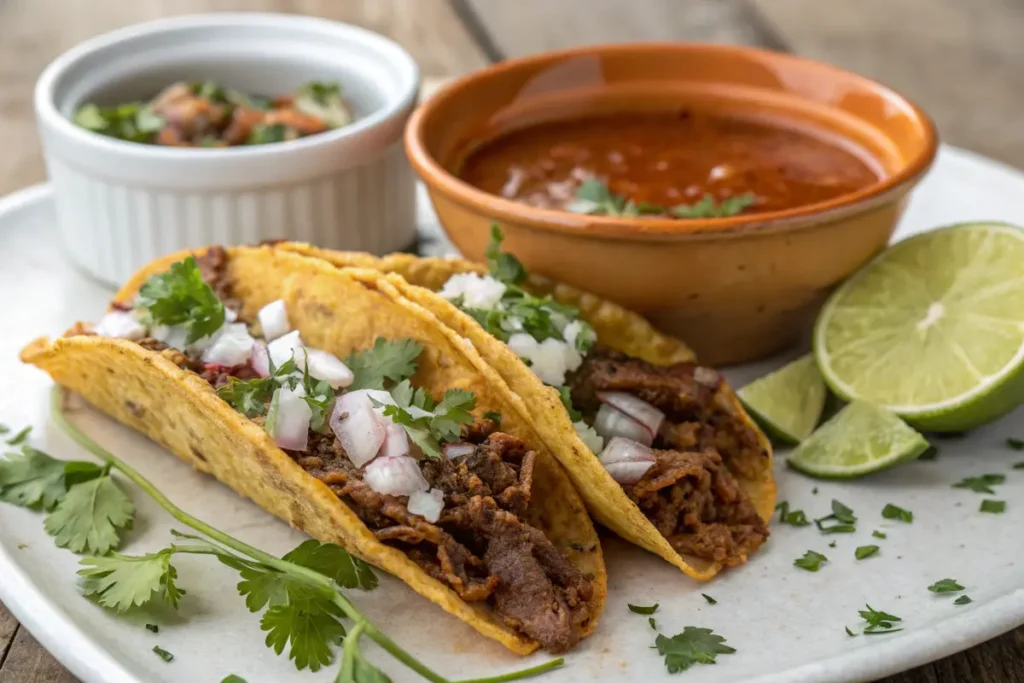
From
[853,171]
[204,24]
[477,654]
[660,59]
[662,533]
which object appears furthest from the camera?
[204,24]

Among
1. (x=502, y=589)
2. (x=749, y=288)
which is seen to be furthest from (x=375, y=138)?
(x=502, y=589)

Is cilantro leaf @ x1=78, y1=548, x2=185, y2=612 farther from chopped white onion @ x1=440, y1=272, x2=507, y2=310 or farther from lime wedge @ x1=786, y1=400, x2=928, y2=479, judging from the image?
lime wedge @ x1=786, y1=400, x2=928, y2=479

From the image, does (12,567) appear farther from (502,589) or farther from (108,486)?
(502,589)

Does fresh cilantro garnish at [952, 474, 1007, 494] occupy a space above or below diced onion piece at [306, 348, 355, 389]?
below

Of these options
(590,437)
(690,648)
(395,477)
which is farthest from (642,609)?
(395,477)

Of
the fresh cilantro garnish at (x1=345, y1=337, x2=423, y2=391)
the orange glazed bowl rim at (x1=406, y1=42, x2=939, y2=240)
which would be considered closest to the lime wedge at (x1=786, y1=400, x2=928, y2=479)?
the orange glazed bowl rim at (x1=406, y1=42, x2=939, y2=240)

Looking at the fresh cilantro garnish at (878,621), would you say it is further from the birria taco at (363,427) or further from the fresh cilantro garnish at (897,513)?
the birria taco at (363,427)
